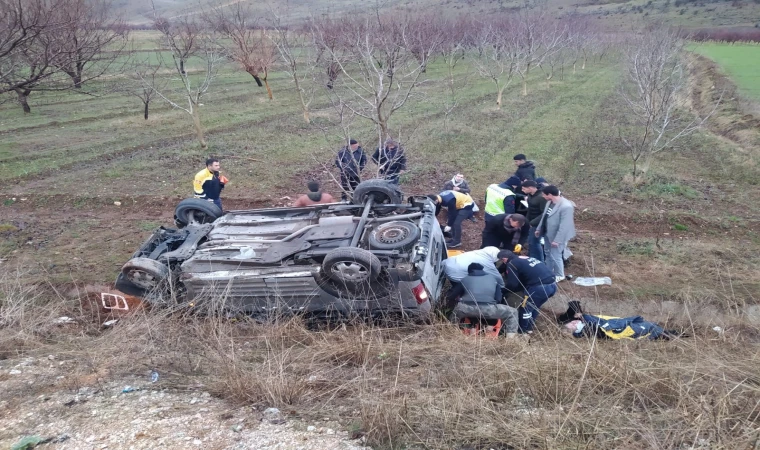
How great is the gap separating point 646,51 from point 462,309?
13250mm

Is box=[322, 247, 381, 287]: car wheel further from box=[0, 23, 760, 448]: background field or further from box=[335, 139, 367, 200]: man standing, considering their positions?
box=[335, 139, 367, 200]: man standing

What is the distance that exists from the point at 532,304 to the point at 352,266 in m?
1.89

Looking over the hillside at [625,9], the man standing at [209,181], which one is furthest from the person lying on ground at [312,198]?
the hillside at [625,9]

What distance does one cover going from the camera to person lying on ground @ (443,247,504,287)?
551 centimetres

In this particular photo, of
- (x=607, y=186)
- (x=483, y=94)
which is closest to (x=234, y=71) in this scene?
(x=483, y=94)

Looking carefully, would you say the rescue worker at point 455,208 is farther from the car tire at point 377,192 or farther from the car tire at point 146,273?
the car tire at point 146,273

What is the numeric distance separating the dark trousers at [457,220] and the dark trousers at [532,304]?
7.82 ft

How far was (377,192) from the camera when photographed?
6516 mm

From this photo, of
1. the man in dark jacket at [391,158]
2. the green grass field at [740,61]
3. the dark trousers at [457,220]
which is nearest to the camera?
the dark trousers at [457,220]

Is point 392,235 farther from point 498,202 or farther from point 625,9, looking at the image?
point 625,9

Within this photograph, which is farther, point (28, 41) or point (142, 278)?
point (28, 41)

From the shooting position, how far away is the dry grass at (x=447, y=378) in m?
2.89

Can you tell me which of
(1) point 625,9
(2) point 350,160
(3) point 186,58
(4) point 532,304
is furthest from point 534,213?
(1) point 625,9

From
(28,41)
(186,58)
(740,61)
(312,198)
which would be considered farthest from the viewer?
(740,61)
